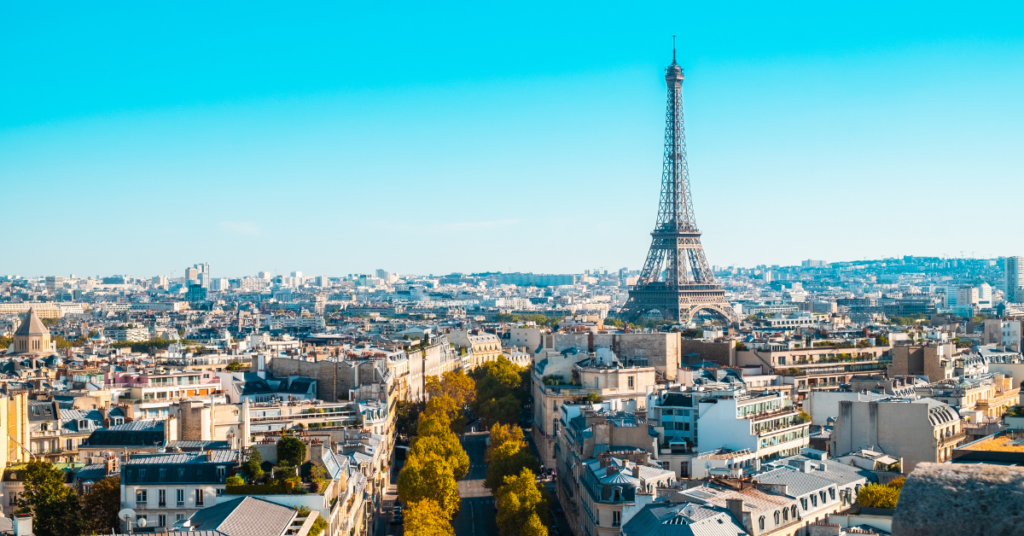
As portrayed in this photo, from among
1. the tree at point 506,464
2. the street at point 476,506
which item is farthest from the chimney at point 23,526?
the tree at point 506,464

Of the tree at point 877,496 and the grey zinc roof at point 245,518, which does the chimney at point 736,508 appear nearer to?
the tree at point 877,496

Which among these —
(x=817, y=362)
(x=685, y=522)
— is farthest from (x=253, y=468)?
(x=817, y=362)

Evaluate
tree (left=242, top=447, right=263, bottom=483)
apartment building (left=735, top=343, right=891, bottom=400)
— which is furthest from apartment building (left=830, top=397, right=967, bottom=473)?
apartment building (left=735, top=343, right=891, bottom=400)

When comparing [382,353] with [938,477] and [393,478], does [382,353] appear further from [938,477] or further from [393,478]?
[938,477]

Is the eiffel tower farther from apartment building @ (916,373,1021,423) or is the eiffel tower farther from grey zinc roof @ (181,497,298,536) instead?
grey zinc roof @ (181,497,298,536)

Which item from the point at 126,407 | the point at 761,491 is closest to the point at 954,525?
the point at 761,491

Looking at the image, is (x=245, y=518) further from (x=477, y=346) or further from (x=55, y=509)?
(x=477, y=346)
